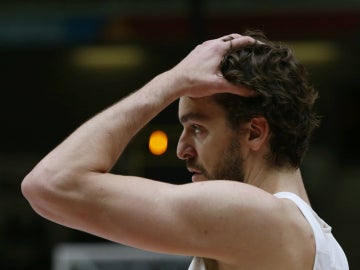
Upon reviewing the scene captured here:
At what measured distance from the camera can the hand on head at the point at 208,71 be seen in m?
3.34

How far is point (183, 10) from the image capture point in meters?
10.1

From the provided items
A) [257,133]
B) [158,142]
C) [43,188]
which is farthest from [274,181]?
[158,142]

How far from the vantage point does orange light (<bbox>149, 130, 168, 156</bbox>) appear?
9930mm

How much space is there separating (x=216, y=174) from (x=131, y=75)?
6913mm

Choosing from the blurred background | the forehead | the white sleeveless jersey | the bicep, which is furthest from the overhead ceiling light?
the bicep

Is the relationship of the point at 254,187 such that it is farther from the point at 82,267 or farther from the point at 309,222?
the point at 82,267

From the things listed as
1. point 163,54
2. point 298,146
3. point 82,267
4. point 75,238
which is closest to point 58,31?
point 163,54

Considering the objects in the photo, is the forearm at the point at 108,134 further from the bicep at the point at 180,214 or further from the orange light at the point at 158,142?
the orange light at the point at 158,142

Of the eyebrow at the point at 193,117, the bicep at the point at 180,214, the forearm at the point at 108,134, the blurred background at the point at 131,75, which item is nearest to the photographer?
the bicep at the point at 180,214

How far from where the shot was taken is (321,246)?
328 centimetres

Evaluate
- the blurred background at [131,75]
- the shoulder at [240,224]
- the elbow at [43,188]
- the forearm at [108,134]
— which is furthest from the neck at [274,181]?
the blurred background at [131,75]

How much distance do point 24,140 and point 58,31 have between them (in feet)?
3.76

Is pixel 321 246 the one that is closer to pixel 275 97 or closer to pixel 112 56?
pixel 275 97

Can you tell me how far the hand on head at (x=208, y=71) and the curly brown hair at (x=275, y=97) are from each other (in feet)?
0.07
